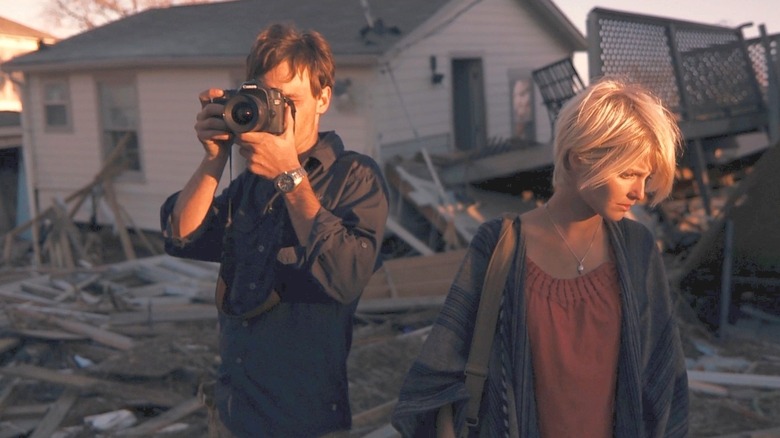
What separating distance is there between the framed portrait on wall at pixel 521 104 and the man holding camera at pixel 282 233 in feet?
41.5

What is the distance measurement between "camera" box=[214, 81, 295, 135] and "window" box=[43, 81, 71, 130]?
13603 mm

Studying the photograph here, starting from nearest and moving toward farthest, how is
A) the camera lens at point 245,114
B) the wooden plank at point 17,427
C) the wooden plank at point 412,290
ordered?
the camera lens at point 245,114, the wooden plank at point 17,427, the wooden plank at point 412,290

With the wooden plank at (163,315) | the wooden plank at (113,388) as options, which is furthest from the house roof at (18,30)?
the wooden plank at (113,388)

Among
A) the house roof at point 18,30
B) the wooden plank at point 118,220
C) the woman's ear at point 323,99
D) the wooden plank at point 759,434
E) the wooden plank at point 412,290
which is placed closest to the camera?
the woman's ear at point 323,99

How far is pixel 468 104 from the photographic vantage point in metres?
14.2

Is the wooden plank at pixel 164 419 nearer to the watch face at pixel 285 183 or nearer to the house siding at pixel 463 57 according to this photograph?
the watch face at pixel 285 183

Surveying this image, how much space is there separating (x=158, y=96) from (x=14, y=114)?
9.58m

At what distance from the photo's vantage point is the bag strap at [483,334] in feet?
6.91

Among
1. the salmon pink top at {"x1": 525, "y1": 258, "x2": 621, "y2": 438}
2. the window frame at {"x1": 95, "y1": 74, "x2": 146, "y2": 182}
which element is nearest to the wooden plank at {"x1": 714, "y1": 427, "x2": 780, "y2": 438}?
the salmon pink top at {"x1": 525, "y1": 258, "x2": 621, "y2": 438}

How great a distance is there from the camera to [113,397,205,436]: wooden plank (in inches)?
199

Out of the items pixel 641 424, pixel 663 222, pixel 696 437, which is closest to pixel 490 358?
pixel 641 424

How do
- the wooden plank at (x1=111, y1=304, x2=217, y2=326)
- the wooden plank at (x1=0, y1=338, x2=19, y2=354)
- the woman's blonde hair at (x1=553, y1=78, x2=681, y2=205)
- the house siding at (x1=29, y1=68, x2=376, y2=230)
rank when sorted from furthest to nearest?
the house siding at (x1=29, y1=68, x2=376, y2=230) < the wooden plank at (x1=111, y1=304, x2=217, y2=326) < the wooden plank at (x1=0, y1=338, x2=19, y2=354) < the woman's blonde hair at (x1=553, y1=78, x2=681, y2=205)

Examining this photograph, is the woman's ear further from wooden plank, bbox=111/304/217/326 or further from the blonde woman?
wooden plank, bbox=111/304/217/326

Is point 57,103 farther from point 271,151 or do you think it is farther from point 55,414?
point 271,151
